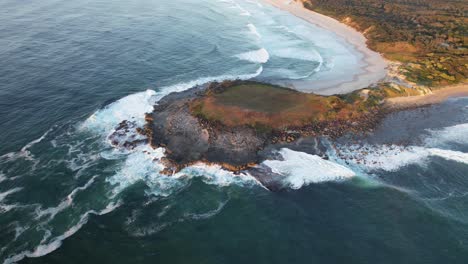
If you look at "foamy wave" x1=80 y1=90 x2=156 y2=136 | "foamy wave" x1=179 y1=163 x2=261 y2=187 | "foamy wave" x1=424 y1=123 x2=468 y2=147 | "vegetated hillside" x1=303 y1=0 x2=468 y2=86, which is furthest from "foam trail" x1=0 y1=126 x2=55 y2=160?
"vegetated hillside" x1=303 y1=0 x2=468 y2=86

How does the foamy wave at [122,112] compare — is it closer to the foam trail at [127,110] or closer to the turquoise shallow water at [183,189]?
the foam trail at [127,110]

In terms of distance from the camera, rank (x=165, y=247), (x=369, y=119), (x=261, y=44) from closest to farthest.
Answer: (x=165, y=247)
(x=369, y=119)
(x=261, y=44)

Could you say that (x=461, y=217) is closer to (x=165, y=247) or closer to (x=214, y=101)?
(x=165, y=247)

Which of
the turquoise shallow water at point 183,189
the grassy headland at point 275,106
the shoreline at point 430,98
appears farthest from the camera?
the shoreline at point 430,98

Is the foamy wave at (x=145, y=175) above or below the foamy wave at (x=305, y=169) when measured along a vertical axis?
below

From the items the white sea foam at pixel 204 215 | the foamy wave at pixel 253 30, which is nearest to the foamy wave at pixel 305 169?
the white sea foam at pixel 204 215

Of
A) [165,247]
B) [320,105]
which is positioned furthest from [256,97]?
[165,247]
